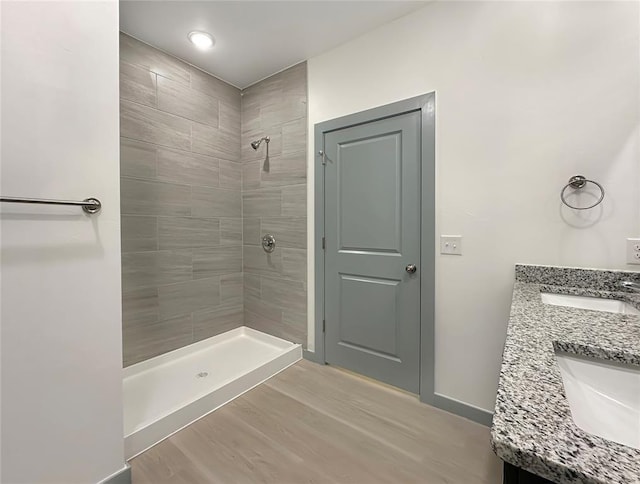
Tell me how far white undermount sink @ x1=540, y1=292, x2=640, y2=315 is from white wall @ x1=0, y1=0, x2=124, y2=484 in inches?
77.8

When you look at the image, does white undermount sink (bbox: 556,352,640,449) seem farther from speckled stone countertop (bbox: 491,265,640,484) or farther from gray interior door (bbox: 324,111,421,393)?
gray interior door (bbox: 324,111,421,393)

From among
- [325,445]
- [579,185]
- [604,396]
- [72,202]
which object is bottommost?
[325,445]

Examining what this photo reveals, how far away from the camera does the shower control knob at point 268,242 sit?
105 inches

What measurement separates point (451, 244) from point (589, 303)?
69 centimetres

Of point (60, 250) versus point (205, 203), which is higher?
point (205, 203)

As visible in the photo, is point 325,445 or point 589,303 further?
point 325,445

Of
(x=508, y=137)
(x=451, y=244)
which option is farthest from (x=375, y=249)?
(x=508, y=137)

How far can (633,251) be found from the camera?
129 centimetres

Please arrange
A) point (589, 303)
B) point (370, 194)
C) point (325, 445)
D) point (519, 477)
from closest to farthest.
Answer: point (519, 477) < point (589, 303) < point (325, 445) < point (370, 194)

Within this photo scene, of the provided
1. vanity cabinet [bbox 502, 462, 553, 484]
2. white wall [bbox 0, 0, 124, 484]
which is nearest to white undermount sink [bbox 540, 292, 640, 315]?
vanity cabinet [bbox 502, 462, 553, 484]

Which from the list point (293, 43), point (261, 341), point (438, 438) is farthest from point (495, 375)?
point (293, 43)

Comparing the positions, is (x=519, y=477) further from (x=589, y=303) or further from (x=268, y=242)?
(x=268, y=242)

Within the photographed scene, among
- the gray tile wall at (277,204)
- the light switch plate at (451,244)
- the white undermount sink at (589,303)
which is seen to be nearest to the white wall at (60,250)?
the gray tile wall at (277,204)

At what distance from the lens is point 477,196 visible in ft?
5.49
